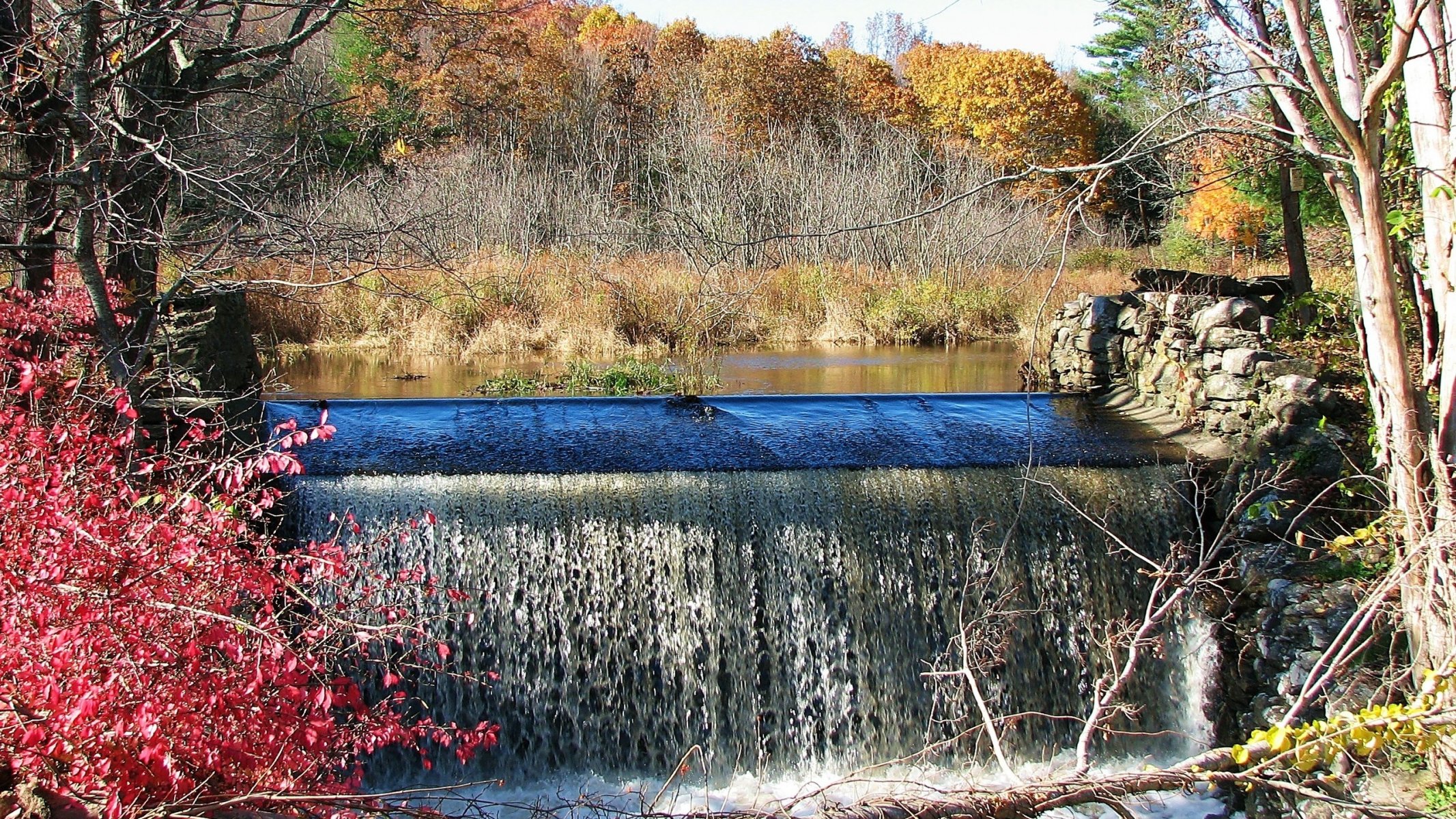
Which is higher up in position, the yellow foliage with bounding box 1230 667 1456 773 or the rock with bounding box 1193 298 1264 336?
the rock with bounding box 1193 298 1264 336

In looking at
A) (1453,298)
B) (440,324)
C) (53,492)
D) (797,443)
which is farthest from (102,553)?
(440,324)

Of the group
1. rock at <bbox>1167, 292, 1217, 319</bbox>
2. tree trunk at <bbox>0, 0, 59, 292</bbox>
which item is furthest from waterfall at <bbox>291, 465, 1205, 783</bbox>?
rock at <bbox>1167, 292, 1217, 319</bbox>

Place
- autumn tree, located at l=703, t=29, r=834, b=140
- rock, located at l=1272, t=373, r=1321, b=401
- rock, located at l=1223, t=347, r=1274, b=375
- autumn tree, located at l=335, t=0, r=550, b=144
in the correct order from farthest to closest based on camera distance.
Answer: autumn tree, located at l=703, t=29, r=834, b=140
autumn tree, located at l=335, t=0, r=550, b=144
rock, located at l=1223, t=347, r=1274, b=375
rock, located at l=1272, t=373, r=1321, b=401

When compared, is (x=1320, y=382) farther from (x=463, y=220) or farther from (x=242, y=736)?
(x=463, y=220)

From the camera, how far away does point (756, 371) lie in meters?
11.5

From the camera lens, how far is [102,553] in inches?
121

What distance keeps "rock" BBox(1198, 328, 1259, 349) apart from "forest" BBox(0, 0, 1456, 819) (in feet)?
1.89

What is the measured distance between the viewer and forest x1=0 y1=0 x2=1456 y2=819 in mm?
2953

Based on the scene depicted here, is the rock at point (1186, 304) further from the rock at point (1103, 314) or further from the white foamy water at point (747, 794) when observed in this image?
the white foamy water at point (747, 794)

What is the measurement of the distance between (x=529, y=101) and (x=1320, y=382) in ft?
66.5

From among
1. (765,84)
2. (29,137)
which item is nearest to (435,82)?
(765,84)

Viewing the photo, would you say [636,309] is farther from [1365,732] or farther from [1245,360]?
[1365,732]

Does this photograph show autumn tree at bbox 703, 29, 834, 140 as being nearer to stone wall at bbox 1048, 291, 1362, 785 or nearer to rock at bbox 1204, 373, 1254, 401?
stone wall at bbox 1048, 291, 1362, 785

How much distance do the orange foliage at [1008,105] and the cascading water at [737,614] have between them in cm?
2228
